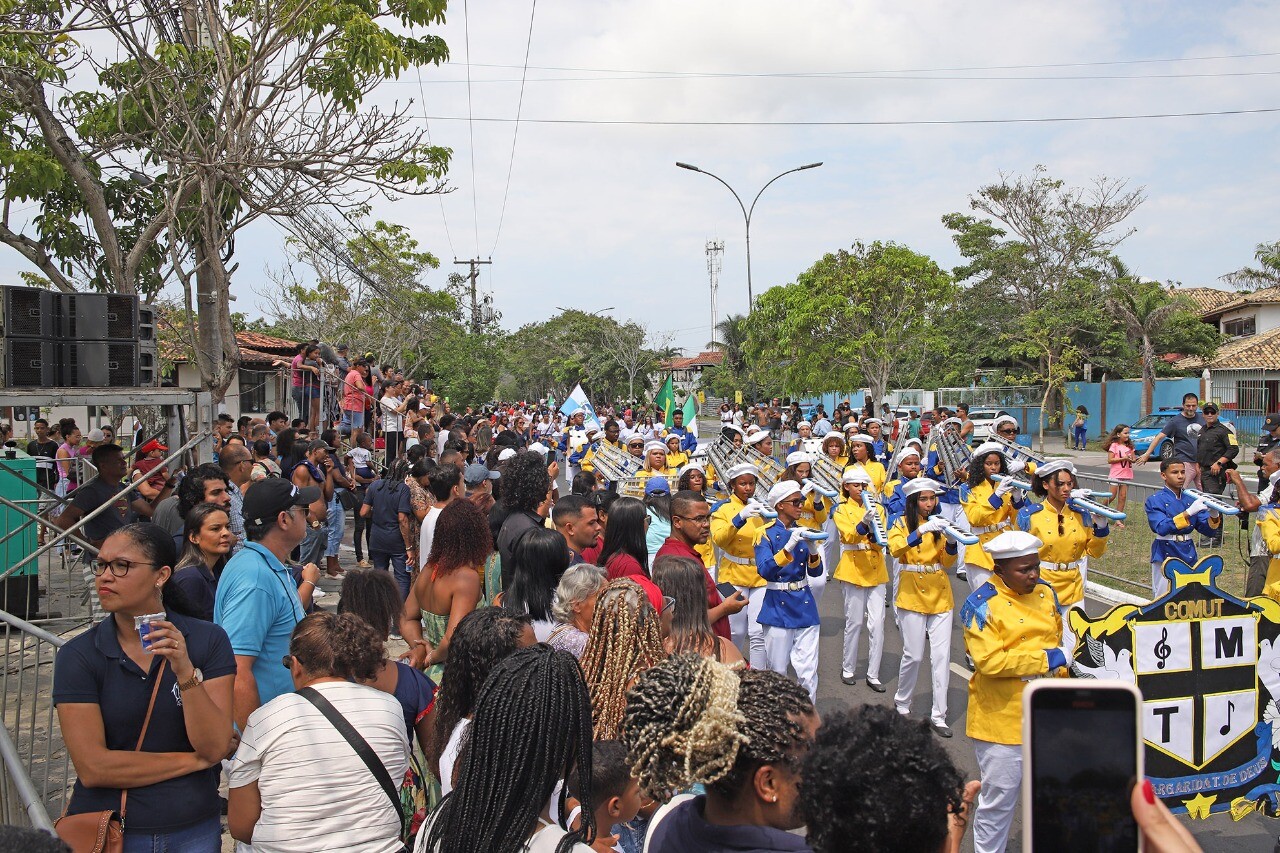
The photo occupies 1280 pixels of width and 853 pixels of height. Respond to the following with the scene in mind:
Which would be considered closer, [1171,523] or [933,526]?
[933,526]

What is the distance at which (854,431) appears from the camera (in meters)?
13.2

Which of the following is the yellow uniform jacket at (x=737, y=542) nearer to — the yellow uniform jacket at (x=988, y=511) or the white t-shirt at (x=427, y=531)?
the white t-shirt at (x=427, y=531)

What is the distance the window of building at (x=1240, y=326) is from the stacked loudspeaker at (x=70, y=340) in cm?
4508

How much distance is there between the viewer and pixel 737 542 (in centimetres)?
704

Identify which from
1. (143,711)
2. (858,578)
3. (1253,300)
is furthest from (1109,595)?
(1253,300)

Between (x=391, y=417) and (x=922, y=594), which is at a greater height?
(x=391, y=417)

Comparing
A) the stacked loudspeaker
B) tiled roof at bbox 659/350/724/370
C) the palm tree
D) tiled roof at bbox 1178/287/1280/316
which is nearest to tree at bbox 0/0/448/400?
the stacked loudspeaker

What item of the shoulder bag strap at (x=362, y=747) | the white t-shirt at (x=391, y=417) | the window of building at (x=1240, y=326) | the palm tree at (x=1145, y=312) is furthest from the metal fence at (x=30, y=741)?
the window of building at (x=1240, y=326)

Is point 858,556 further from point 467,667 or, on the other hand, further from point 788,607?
point 467,667

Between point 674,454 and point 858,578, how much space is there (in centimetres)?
564

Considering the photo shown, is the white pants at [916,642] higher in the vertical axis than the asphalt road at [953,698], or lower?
higher

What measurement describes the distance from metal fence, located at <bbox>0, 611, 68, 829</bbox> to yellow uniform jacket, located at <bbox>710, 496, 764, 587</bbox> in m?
4.10

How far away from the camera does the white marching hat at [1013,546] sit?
4.59 metres

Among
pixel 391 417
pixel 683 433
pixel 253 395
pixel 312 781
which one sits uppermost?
pixel 253 395
